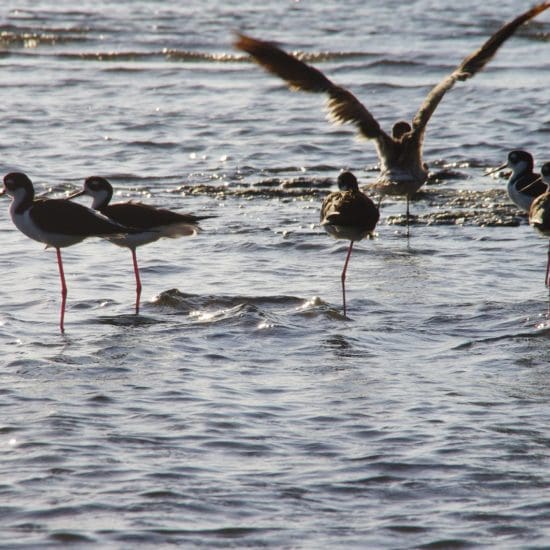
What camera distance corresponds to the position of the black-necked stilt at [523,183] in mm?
12172

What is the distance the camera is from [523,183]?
1245cm

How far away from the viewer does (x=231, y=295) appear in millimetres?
9805

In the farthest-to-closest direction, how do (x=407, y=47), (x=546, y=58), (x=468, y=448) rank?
(x=407, y=47)
(x=546, y=58)
(x=468, y=448)

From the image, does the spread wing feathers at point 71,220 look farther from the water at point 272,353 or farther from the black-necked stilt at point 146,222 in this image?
the water at point 272,353

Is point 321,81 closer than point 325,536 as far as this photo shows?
No

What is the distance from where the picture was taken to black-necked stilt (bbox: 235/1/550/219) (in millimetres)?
12508

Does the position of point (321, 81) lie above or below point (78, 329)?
above

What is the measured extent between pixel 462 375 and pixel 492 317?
1528 millimetres

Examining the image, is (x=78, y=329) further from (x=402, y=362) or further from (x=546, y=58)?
(x=546, y=58)

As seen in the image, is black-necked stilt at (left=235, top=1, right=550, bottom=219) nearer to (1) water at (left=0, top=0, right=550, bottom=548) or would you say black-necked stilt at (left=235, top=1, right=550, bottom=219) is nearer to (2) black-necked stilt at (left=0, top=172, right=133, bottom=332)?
(1) water at (left=0, top=0, right=550, bottom=548)

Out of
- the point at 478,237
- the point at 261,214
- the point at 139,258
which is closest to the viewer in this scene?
the point at 139,258

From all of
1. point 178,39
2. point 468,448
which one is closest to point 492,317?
point 468,448

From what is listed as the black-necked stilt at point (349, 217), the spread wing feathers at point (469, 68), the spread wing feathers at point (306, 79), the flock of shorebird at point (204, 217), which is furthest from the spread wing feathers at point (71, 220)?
the spread wing feathers at point (469, 68)

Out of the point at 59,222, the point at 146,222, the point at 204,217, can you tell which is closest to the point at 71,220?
the point at 59,222
